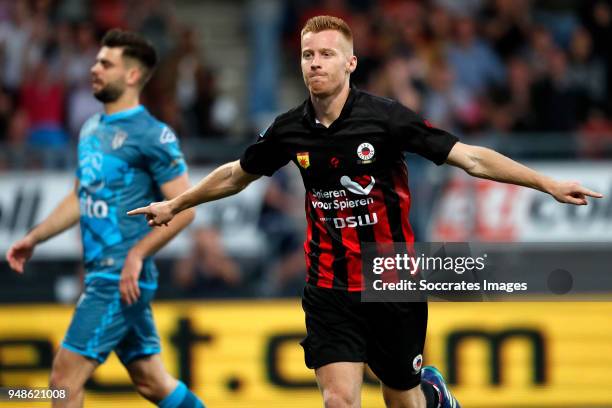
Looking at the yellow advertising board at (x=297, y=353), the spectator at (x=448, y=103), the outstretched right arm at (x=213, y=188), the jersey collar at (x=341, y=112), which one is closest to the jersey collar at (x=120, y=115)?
the outstretched right arm at (x=213, y=188)

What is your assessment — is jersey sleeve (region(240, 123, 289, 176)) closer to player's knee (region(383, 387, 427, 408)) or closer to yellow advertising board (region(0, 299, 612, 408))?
player's knee (region(383, 387, 427, 408))

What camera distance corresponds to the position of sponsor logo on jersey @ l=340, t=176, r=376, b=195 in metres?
6.16

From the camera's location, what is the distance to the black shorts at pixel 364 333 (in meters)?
6.19

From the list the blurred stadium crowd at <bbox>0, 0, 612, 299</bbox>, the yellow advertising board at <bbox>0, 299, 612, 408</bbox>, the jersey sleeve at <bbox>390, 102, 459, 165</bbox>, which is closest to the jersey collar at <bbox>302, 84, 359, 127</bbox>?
the jersey sleeve at <bbox>390, 102, 459, 165</bbox>

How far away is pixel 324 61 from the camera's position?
606 centimetres

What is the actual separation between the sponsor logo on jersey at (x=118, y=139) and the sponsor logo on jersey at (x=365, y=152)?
1855mm

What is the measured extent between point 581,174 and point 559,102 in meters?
1.33

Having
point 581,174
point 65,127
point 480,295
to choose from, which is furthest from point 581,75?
point 480,295

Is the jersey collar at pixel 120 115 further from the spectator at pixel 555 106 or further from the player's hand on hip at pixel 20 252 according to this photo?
the spectator at pixel 555 106

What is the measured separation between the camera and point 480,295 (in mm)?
6609

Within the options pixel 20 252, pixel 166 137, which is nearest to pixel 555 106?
pixel 166 137

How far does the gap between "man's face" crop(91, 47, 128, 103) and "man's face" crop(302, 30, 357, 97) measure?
70.2 inches

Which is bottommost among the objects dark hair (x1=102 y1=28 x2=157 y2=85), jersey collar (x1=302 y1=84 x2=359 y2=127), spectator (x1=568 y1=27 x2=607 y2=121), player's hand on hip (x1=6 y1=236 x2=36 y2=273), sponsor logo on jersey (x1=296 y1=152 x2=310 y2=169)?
player's hand on hip (x1=6 y1=236 x2=36 y2=273)

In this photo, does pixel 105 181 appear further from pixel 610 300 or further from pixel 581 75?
pixel 581 75
